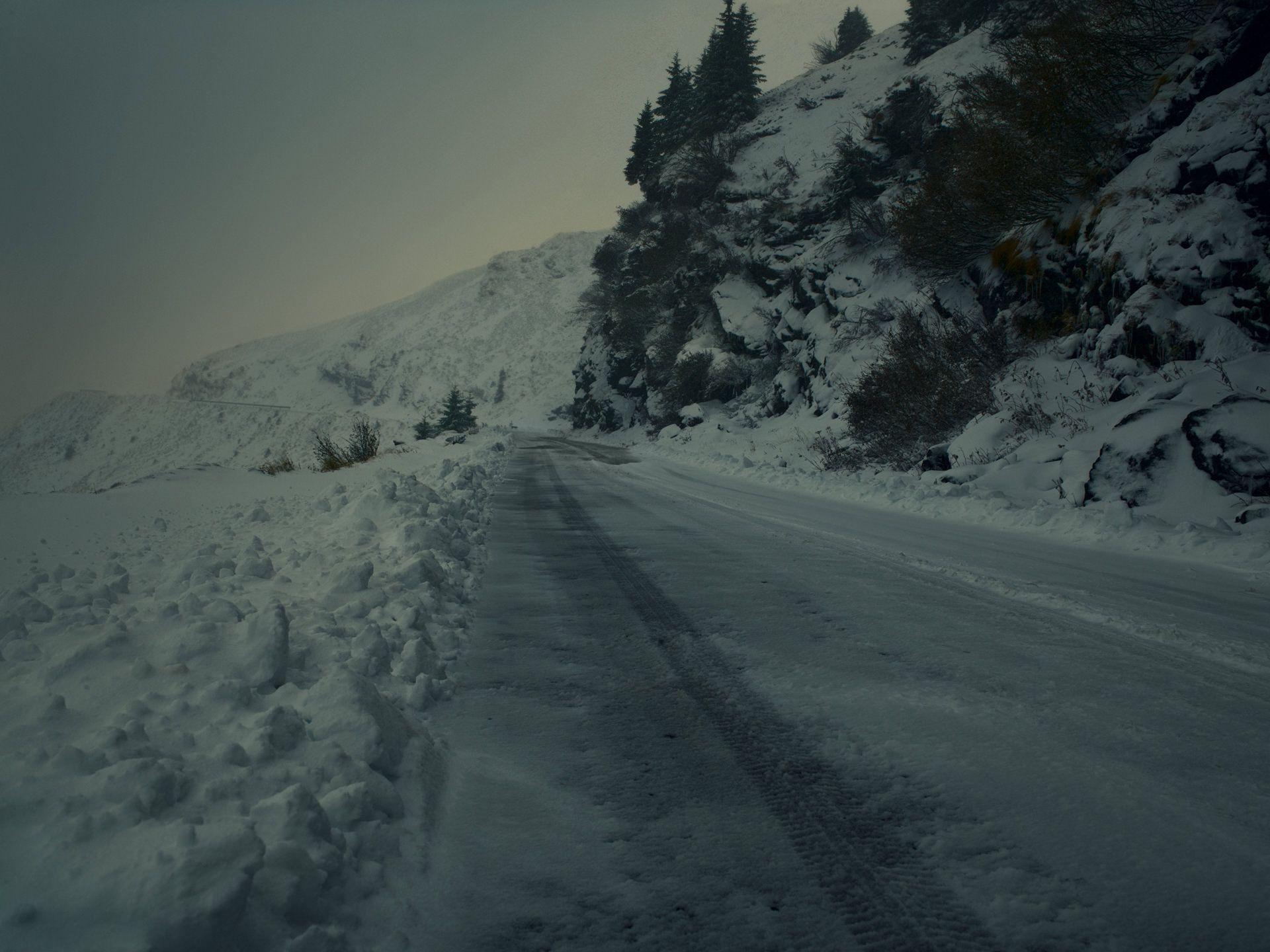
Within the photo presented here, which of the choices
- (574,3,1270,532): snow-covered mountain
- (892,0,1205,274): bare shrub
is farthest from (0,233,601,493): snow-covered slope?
(892,0,1205,274): bare shrub

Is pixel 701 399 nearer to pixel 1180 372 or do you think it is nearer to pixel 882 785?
pixel 1180 372

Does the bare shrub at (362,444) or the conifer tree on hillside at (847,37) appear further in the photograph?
the conifer tree on hillside at (847,37)

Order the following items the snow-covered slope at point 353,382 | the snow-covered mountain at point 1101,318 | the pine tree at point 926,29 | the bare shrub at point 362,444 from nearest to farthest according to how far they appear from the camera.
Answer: the snow-covered mountain at point 1101,318 < the bare shrub at point 362,444 < the pine tree at point 926,29 < the snow-covered slope at point 353,382

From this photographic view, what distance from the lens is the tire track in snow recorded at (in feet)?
4.92

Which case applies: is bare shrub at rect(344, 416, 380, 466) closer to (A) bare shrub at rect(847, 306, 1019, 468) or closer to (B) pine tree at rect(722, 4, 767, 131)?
(A) bare shrub at rect(847, 306, 1019, 468)

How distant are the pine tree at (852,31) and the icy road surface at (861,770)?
211 feet

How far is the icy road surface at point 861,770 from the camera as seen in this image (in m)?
1.54

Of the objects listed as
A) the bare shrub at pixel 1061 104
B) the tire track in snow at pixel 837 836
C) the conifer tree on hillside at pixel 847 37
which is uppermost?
the conifer tree on hillside at pixel 847 37

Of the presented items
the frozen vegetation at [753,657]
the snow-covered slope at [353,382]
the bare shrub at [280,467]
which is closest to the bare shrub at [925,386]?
the frozen vegetation at [753,657]

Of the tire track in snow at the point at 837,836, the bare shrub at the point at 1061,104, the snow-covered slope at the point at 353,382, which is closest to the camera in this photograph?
the tire track in snow at the point at 837,836

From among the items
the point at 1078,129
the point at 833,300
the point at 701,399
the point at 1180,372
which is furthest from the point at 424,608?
the point at 701,399

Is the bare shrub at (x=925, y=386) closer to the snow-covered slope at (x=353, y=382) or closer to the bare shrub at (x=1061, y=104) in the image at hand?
A: the bare shrub at (x=1061, y=104)

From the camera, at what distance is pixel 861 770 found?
2.16 metres

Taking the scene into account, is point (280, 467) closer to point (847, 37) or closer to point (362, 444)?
point (362, 444)
